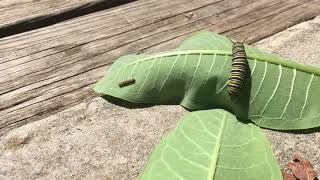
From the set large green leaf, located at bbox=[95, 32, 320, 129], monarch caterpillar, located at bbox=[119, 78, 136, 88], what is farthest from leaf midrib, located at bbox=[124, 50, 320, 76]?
monarch caterpillar, located at bbox=[119, 78, 136, 88]

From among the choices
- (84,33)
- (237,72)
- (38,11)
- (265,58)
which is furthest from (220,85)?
(38,11)

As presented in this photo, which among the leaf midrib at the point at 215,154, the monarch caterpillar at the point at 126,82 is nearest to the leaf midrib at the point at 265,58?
the monarch caterpillar at the point at 126,82

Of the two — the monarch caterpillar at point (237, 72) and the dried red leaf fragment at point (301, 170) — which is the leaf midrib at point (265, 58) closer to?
the monarch caterpillar at point (237, 72)

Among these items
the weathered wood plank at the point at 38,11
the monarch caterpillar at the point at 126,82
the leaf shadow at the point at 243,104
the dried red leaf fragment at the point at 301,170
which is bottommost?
the dried red leaf fragment at the point at 301,170

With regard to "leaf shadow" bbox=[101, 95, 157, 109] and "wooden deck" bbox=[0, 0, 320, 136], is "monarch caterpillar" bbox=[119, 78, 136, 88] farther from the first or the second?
"wooden deck" bbox=[0, 0, 320, 136]

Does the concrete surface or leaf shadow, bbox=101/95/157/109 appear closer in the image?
the concrete surface

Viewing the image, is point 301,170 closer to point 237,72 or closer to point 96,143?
point 237,72

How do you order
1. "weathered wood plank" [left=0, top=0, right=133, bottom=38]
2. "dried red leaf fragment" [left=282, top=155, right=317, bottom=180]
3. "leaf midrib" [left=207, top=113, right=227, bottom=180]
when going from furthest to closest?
"weathered wood plank" [left=0, top=0, right=133, bottom=38] → "dried red leaf fragment" [left=282, top=155, right=317, bottom=180] → "leaf midrib" [left=207, top=113, right=227, bottom=180]
